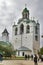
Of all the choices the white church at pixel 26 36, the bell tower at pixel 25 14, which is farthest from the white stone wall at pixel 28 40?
the bell tower at pixel 25 14

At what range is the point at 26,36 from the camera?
93.0m

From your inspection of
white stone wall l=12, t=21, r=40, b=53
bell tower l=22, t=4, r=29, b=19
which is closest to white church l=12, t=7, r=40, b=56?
white stone wall l=12, t=21, r=40, b=53

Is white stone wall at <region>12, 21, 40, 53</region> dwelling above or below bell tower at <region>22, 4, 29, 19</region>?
below

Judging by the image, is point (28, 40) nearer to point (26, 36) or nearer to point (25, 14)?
point (26, 36)

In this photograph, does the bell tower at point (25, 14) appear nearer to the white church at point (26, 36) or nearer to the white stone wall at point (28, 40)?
the white church at point (26, 36)

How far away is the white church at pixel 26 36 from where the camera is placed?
91.8 metres

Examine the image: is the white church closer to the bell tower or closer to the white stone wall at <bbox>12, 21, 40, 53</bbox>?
the white stone wall at <bbox>12, 21, 40, 53</bbox>

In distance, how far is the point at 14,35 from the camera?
96.2 metres

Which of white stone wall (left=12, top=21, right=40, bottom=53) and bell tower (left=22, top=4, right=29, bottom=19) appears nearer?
white stone wall (left=12, top=21, right=40, bottom=53)

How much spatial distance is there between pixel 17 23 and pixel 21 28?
2.89m

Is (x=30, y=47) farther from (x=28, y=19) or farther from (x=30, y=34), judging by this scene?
(x=28, y=19)

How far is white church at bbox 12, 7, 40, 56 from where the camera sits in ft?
301

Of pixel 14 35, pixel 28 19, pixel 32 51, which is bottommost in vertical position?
pixel 32 51

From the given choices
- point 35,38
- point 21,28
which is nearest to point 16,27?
point 21,28
